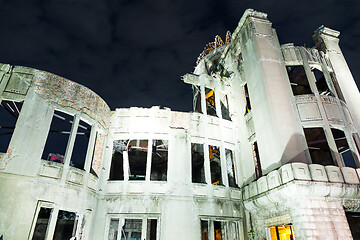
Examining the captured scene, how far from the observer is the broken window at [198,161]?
17464 millimetres

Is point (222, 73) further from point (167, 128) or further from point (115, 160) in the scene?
point (115, 160)

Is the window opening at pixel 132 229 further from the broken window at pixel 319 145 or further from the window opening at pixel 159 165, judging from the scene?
the broken window at pixel 319 145

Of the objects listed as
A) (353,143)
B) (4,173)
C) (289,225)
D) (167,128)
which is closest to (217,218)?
(289,225)

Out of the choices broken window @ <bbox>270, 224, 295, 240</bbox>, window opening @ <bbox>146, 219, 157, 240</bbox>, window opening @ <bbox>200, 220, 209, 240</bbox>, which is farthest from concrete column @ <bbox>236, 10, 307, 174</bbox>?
window opening @ <bbox>146, 219, 157, 240</bbox>

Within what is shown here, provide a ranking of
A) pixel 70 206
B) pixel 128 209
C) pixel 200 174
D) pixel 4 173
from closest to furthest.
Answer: pixel 4 173, pixel 70 206, pixel 128 209, pixel 200 174

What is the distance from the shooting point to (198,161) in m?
17.8

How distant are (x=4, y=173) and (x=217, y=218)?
28.5 ft

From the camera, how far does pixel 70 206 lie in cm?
868

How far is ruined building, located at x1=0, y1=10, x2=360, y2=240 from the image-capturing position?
26.2 feet

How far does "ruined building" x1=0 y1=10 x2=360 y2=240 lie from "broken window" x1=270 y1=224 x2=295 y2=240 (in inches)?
1.6

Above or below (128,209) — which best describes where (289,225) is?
below

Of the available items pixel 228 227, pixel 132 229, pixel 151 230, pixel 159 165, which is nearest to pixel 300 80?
pixel 228 227

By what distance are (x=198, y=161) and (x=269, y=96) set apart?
8897 mm

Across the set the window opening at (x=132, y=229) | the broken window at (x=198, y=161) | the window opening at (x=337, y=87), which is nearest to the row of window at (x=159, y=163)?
the broken window at (x=198, y=161)
